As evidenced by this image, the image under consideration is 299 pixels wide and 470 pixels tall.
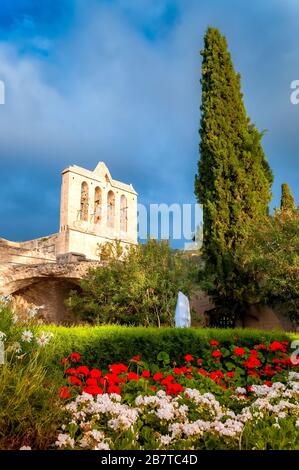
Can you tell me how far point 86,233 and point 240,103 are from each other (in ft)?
51.5

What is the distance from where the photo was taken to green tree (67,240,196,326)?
645 inches

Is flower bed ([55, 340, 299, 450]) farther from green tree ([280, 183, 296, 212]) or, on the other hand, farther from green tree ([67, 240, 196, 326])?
green tree ([280, 183, 296, 212])

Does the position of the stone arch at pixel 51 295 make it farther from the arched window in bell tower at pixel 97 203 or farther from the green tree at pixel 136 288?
the arched window in bell tower at pixel 97 203

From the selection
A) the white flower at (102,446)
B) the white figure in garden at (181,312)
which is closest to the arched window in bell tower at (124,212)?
the white figure in garden at (181,312)

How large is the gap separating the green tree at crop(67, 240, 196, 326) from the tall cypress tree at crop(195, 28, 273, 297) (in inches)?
55.9

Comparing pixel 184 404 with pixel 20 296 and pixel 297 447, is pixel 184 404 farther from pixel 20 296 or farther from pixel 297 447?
pixel 20 296

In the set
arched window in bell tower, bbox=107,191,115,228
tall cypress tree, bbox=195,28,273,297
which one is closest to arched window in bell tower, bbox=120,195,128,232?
arched window in bell tower, bbox=107,191,115,228

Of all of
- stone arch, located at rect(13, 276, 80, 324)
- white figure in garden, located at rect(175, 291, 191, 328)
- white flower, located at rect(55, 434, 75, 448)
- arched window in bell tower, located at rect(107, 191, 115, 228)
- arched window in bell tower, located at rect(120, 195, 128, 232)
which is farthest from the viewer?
arched window in bell tower, located at rect(120, 195, 128, 232)

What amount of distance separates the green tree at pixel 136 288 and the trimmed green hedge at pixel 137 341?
21.6ft

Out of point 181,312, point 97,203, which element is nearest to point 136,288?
point 181,312

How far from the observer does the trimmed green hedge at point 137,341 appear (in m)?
8.55

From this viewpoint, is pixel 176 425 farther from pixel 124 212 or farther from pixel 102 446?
pixel 124 212

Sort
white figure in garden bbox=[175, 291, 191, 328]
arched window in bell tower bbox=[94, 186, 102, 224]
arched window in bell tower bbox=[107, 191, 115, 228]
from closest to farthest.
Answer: white figure in garden bbox=[175, 291, 191, 328]
arched window in bell tower bbox=[94, 186, 102, 224]
arched window in bell tower bbox=[107, 191, 115, 228]
